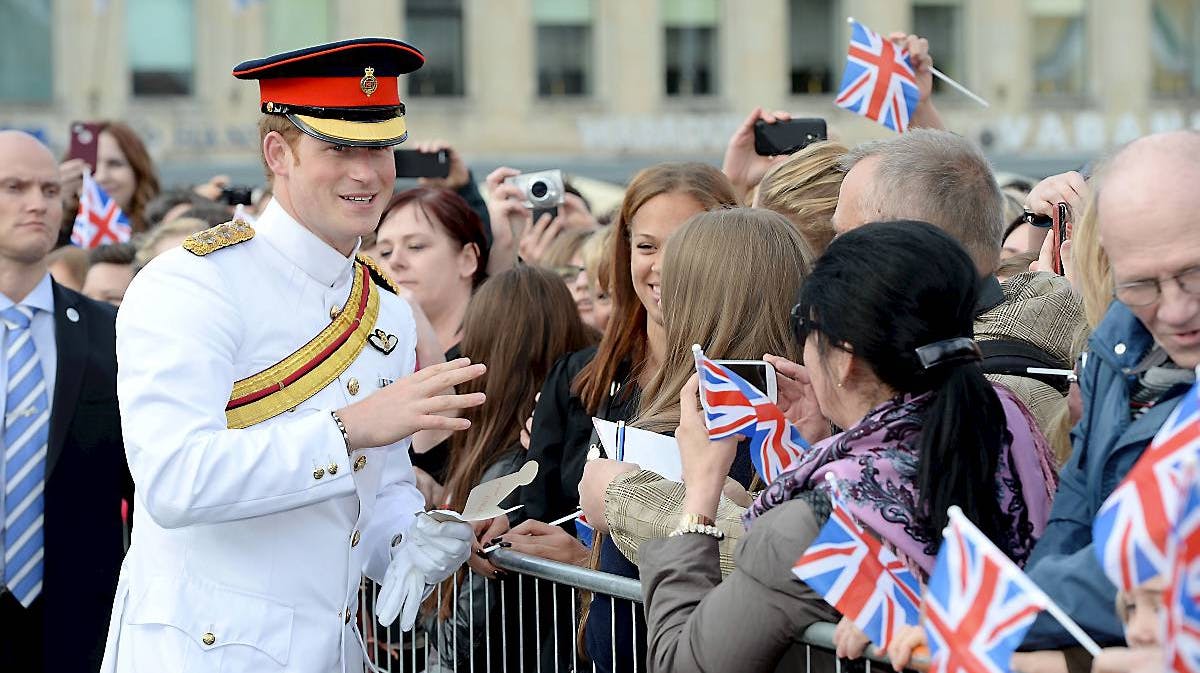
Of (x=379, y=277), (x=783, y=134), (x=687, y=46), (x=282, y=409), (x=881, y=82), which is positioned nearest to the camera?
(x=282, y=409)

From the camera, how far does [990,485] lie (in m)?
2.77

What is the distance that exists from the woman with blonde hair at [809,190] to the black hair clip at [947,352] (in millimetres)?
1499

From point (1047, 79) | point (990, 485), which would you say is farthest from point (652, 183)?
point (1047, 79)

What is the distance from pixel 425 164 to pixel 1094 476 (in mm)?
4503

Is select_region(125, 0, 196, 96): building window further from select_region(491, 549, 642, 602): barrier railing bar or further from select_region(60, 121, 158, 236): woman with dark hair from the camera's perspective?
select_region(491, 549, 642, 602): barrier railing bar

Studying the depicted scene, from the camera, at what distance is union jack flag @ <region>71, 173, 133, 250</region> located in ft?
26.2

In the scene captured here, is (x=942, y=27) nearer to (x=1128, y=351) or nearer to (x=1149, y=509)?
(x=1128, y=351)

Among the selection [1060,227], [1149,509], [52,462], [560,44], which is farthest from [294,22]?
[1149,509]

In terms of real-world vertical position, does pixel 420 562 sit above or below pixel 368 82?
below

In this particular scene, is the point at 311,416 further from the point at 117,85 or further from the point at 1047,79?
the point at 1047,79

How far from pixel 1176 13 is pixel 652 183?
26.9 meters

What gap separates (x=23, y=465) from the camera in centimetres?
508

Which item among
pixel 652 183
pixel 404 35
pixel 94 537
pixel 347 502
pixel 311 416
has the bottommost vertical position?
pixel 94 537

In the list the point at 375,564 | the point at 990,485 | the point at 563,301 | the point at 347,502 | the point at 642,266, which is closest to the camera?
the point at 990,485
